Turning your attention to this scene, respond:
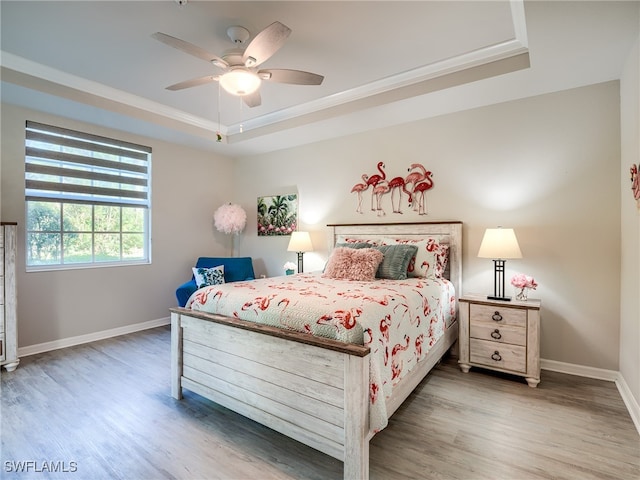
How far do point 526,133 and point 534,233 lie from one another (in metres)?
0.95

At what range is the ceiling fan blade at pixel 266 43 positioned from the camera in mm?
1788

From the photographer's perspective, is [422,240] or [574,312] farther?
[422,240]

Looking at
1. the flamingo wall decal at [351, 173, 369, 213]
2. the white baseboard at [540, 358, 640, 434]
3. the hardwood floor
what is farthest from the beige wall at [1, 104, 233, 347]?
the white baseboard at [540, 358, 640, 434]

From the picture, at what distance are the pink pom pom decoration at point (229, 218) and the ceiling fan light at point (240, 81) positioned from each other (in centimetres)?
265

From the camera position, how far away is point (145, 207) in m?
4.27

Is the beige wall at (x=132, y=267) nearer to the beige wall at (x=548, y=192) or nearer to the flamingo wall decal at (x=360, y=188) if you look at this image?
the flamingo wall decal at (x=360, y=188)

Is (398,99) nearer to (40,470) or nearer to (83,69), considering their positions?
(83,69)

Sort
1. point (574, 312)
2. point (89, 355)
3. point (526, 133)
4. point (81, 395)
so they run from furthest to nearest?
point (89, 355) → point (526, 133) → point (574, 312) → point (81, 395)

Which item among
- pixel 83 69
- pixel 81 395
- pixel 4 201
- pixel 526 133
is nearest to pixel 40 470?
pixel 81 395

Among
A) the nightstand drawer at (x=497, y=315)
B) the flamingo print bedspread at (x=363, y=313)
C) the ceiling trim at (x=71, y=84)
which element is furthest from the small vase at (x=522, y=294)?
the ceiling trim at (x=71, y=84)

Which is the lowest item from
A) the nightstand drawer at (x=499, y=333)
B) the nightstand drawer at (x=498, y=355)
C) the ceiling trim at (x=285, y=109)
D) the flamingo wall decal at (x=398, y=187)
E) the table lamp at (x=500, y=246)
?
the nightstand drawer at (x=498, y=355)

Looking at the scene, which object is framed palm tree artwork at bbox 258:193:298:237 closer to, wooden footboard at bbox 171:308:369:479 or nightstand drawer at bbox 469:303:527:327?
wooden footboard at bbox 171:308:369:479

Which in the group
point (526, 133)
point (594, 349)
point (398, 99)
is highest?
point (398, 99)

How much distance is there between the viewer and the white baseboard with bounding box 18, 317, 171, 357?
3270mm
